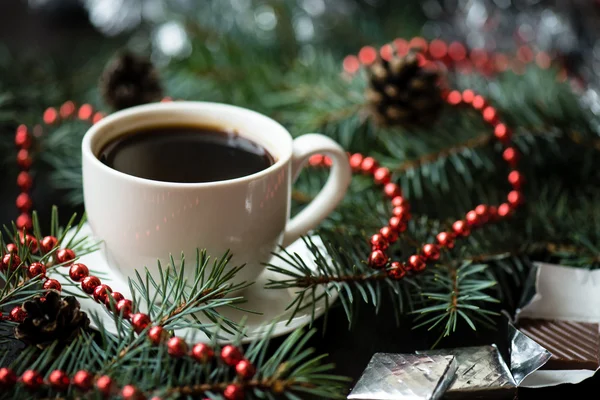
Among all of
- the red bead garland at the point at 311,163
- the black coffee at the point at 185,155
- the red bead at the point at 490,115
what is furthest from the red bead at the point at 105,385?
the red bead at the point at 490,115

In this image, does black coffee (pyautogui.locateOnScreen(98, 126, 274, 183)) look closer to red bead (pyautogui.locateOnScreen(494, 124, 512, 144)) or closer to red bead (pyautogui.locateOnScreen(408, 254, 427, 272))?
red bead (pyautogui.locateOnScreen(408, 254, 427, 272))

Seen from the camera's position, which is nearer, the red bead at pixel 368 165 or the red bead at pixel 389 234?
the red bead at pixel 389 234

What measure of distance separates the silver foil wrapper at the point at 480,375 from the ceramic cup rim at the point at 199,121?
0.22 m

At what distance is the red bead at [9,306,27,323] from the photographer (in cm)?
56

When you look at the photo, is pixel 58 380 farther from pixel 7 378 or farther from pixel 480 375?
pixel 480 375

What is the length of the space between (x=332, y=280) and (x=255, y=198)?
101mm

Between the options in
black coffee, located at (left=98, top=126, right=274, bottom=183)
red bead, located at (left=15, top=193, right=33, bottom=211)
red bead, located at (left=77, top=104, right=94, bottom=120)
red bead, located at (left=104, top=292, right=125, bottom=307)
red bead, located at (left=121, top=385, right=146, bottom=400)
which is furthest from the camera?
red bead, located at (left=77, top=104, right=94, bottom=120)

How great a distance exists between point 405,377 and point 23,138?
0.54 metres

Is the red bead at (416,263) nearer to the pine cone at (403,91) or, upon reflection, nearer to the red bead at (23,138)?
the pine cone at (403,91)

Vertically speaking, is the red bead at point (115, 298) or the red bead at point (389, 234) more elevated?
the red bead at point (389, 234)

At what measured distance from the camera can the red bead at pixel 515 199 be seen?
80 cm

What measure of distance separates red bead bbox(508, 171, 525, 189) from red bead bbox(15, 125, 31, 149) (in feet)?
1.86

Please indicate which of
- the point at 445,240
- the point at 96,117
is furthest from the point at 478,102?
the point at 96,117

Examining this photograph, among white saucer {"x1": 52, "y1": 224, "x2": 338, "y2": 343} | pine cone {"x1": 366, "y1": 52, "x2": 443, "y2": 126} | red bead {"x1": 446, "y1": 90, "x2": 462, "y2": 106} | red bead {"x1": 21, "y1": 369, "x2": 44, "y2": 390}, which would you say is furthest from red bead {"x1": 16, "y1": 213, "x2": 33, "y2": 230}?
red bead {"x1": 446, "y1": 90, "x2": 462, "y2": 106}
